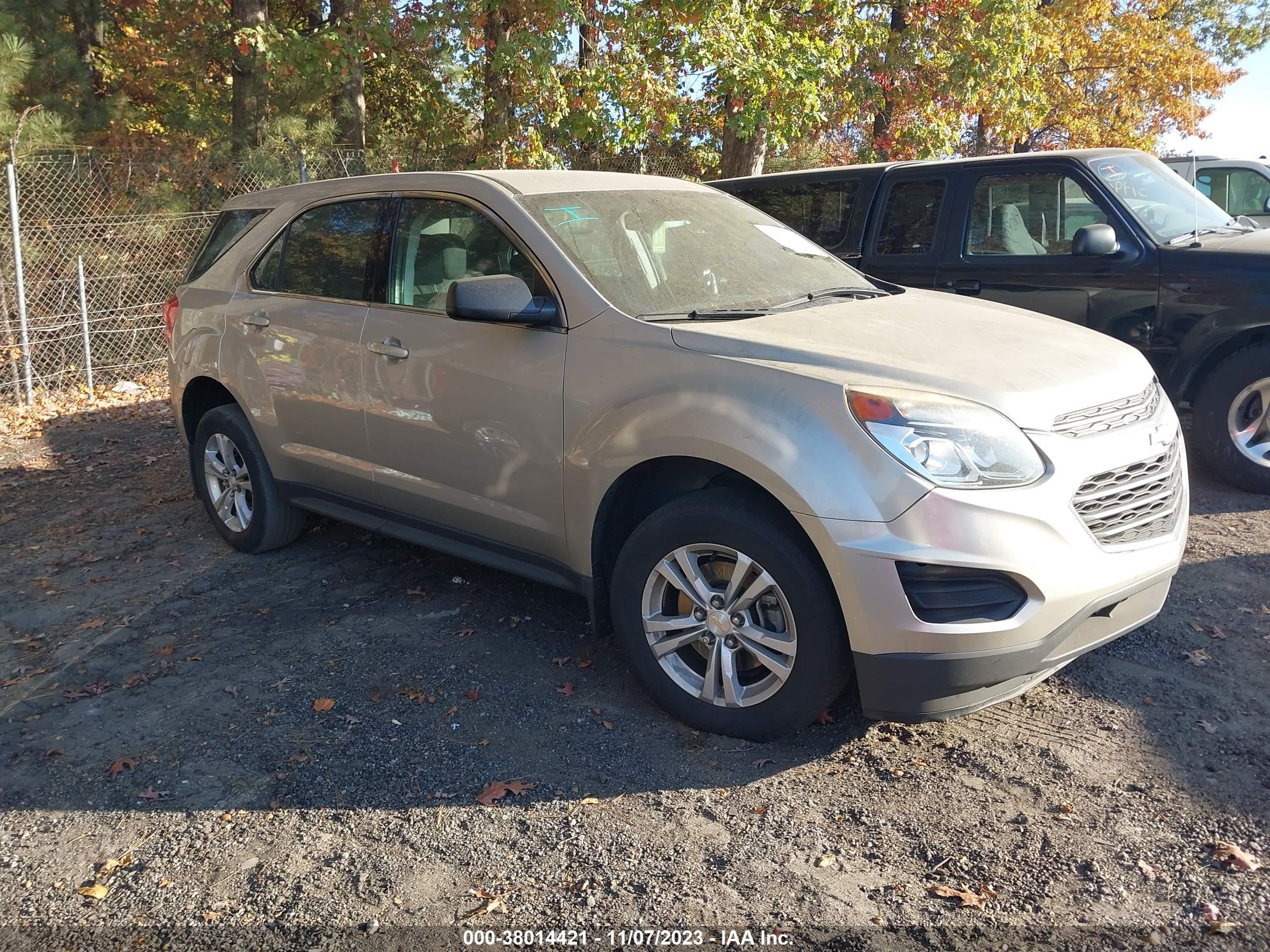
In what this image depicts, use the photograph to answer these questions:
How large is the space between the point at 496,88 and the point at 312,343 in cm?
809

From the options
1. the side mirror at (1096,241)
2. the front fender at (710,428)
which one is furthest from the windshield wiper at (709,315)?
the side mirror at (1096,241)

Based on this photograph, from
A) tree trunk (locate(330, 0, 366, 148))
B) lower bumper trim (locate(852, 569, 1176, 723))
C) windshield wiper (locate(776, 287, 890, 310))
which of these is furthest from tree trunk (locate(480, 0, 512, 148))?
lower bumper trim (locate(852, 569, 1176, 723))

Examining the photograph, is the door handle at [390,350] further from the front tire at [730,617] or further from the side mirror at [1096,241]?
the side mirror at [1096,241]

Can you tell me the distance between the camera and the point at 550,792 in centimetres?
344

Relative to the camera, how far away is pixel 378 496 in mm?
4863

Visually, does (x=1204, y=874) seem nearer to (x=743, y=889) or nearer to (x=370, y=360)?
(x=743, y=889)

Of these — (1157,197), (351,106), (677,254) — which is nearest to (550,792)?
(677,254)

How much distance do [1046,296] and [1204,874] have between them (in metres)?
4.45

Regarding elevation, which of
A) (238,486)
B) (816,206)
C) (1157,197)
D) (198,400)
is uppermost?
(1157,197)

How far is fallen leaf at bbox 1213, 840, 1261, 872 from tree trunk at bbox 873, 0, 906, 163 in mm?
12765

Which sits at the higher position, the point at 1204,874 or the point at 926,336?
the point at 926,336

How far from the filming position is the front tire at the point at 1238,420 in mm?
6109

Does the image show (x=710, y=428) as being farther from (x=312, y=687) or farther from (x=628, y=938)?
(x=312, y=687)

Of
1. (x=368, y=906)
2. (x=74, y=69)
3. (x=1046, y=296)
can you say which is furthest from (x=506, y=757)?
(x=74, y=69)
